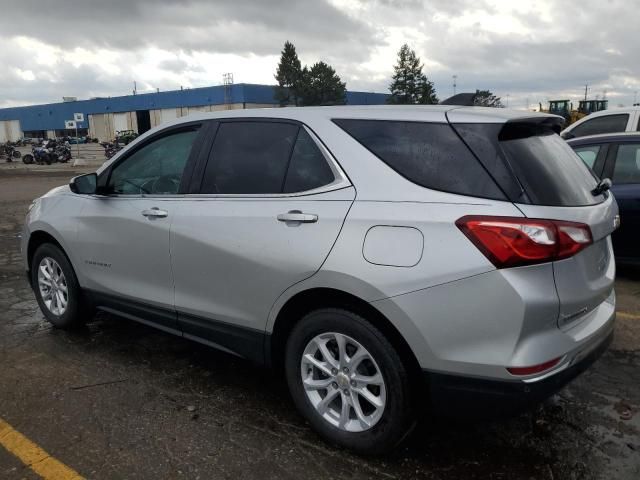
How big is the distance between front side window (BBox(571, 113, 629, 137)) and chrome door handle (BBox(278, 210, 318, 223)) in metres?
8.03

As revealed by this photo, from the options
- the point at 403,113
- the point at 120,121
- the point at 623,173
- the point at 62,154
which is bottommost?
the point at 62,154

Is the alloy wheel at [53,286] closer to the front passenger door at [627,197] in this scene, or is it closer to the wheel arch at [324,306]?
the wheel arch at [324,306]

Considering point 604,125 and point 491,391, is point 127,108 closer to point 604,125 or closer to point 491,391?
point 604,125

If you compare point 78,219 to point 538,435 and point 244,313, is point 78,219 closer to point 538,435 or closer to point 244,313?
point 244,313

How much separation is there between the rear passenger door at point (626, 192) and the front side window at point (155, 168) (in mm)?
4304

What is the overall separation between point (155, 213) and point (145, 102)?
3308 inches

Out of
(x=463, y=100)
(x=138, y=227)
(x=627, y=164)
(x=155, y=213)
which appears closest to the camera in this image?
(x=463, y=100)

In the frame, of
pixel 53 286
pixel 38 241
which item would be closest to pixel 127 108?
pixel 38 241

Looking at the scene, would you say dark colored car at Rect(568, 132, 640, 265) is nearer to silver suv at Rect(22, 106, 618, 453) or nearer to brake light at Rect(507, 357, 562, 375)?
silver suv at Rect(22, 106, 618, 453)

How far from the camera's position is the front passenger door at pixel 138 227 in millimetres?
3443

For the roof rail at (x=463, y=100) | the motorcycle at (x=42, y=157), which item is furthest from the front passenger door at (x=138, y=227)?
the motorcycle at (x=42, y=157)

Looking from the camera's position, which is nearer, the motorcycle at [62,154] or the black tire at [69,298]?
the black tire at [69,298]

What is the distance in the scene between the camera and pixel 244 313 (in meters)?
3.01

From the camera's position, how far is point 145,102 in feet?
266
